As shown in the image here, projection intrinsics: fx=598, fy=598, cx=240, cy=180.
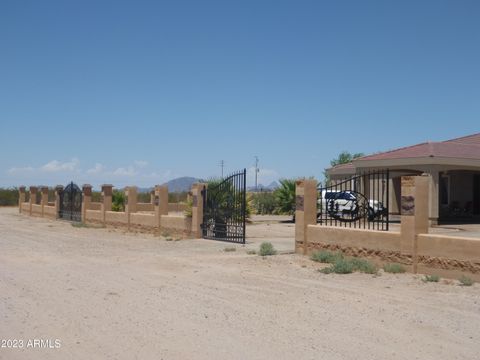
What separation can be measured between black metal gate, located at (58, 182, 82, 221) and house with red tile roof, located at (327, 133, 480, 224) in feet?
52.3

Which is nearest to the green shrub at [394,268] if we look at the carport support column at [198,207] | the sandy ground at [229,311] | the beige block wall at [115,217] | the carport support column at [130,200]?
the sandy ground at [229,311]

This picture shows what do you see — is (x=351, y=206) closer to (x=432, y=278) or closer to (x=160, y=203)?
(x=432, y=278)

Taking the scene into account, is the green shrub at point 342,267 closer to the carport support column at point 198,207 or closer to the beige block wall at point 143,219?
the carport support column at point 198,207

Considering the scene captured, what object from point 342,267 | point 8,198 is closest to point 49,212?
point 8,198

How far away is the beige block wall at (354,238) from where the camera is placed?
45.8 feet

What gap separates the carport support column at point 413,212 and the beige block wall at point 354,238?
34 centimetres

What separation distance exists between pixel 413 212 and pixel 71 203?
26.6 meters

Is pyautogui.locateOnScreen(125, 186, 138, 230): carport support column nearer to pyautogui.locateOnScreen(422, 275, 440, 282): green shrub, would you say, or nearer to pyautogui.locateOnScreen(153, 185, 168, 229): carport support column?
pyautogui.locateOnScreen(153, 185, 168, 229): carport support column

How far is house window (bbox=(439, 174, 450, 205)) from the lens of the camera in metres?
31.8

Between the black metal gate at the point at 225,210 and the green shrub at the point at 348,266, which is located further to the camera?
the black metal gate at the point at 225,210

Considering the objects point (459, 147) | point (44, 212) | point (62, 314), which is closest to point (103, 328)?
point (62, 314)

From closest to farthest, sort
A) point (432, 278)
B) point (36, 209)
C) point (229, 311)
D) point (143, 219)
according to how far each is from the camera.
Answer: point (229, 311) → point (432, 278) → point (143, 219) → point (36, 209)

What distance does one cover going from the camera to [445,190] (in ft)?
105

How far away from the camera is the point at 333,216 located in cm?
1736
